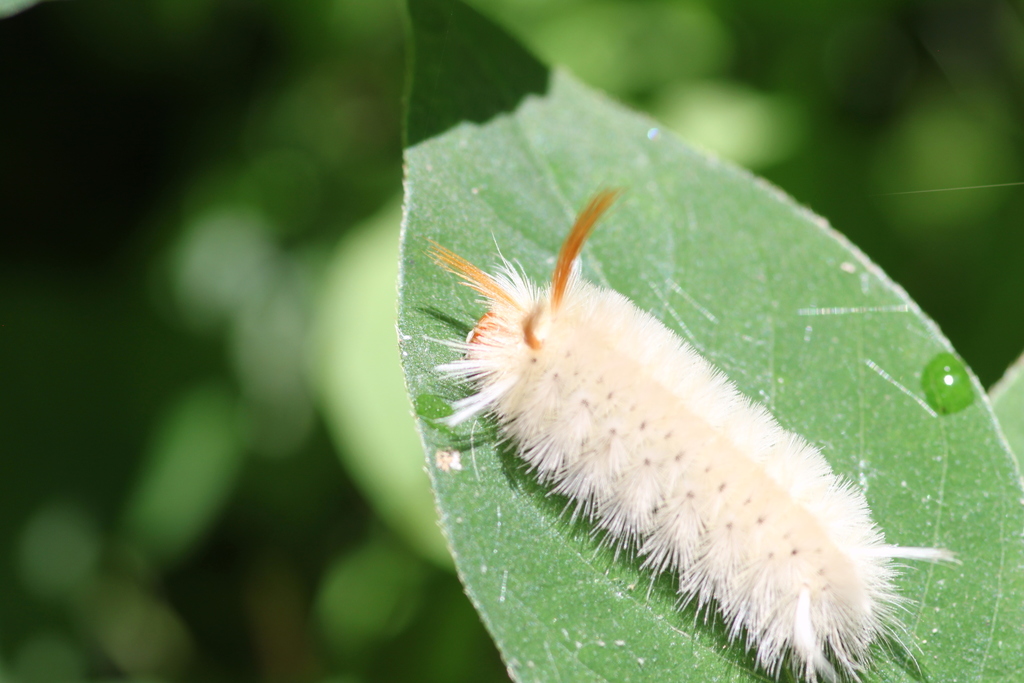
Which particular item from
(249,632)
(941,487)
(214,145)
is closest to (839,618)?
(941,487)

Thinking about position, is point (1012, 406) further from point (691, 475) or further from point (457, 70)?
point (457, 70)

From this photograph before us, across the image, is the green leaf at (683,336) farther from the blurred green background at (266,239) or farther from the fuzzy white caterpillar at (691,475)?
the blurred green background at (266,239)

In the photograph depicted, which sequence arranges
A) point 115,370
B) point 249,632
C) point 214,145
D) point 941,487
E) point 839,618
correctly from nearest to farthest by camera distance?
point 839,618
point 941,487
point 249,632
point 115,370
point 214,145

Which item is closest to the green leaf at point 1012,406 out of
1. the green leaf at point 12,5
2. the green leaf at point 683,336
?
the green leaf at point 683,336

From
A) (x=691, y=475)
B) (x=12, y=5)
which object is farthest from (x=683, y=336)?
(x=12, y=5)

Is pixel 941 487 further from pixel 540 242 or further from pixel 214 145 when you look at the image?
pixel 214 145

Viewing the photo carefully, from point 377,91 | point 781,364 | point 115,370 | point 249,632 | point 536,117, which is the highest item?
point 377,91
